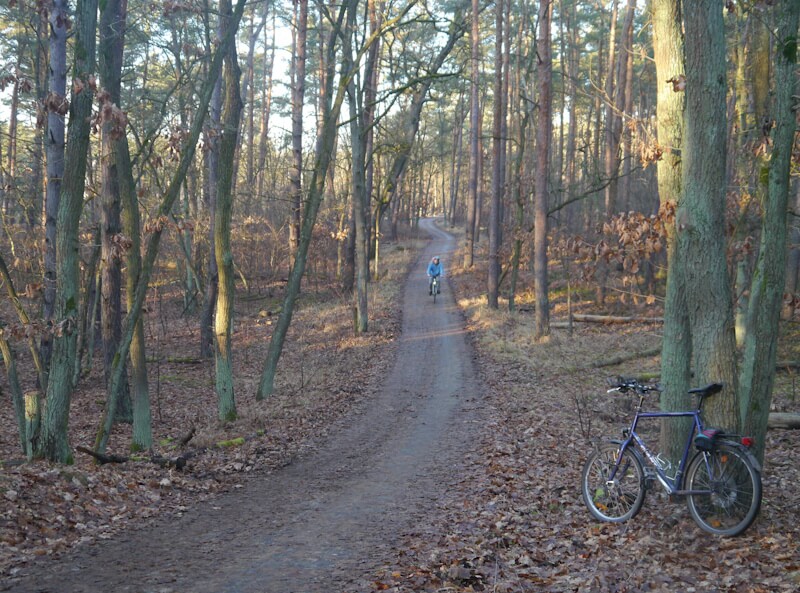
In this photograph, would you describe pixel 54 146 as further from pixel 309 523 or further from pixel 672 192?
pixel 672 192

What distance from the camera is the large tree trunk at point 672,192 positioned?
6742 mm

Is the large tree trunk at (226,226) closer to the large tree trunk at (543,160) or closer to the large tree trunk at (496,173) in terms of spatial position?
the large tree trunk at (543,160)

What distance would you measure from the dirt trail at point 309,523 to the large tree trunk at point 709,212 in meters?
3.57

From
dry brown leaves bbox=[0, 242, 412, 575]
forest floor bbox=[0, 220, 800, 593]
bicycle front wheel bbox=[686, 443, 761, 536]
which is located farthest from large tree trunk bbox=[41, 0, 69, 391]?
bicycle front wheel bbox=[686, 443, 761, 536]

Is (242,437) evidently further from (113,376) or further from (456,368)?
(456,368)

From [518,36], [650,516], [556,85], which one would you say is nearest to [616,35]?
[518,36]

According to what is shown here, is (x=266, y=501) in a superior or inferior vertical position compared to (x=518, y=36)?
inferior

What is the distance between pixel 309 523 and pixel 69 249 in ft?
15.4

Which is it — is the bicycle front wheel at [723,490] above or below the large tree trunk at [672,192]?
below

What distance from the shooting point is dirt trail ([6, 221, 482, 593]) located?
558 centimetres

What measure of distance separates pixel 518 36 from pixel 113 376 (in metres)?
32.8

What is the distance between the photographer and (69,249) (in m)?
8.58

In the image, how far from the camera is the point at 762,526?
5.83 meters

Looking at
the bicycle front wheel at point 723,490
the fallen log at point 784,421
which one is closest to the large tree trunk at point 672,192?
the bicycle front wheel at point 723,490
